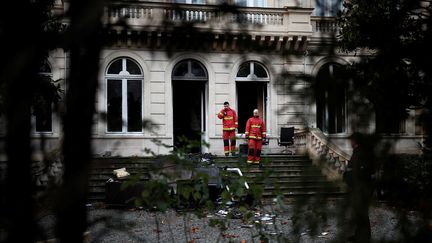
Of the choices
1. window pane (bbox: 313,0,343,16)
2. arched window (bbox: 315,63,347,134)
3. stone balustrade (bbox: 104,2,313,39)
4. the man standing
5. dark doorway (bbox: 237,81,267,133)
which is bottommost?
the man standing

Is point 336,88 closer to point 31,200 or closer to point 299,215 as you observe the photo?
point 299,215

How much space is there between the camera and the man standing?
1944mm

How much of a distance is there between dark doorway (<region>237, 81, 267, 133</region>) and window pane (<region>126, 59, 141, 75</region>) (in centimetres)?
473

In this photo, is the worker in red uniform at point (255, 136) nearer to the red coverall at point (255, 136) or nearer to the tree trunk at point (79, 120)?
the red coverall at point (255, 136)

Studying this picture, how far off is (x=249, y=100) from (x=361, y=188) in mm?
20099

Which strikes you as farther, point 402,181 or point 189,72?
point 189,72

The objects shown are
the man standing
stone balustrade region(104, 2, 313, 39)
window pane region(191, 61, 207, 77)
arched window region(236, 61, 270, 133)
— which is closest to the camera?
stone balustrade region(104, 2, 313, 39)

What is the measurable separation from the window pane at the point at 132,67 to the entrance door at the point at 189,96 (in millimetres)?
1607

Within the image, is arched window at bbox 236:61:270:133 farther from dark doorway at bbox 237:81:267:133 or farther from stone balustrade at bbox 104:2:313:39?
stone balustrade at bbox 104:2:313:39

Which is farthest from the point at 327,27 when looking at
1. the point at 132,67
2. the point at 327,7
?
the point at 132,67

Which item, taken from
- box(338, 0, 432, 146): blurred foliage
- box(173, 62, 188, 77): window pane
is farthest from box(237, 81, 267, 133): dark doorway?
box(338, 0, 432, 146): blurred foliage

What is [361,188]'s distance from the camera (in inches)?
78.0

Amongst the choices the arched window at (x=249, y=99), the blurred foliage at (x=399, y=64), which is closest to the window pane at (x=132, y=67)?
the arched window at (x=249, y=99)

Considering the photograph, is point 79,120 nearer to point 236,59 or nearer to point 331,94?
point 236,59
